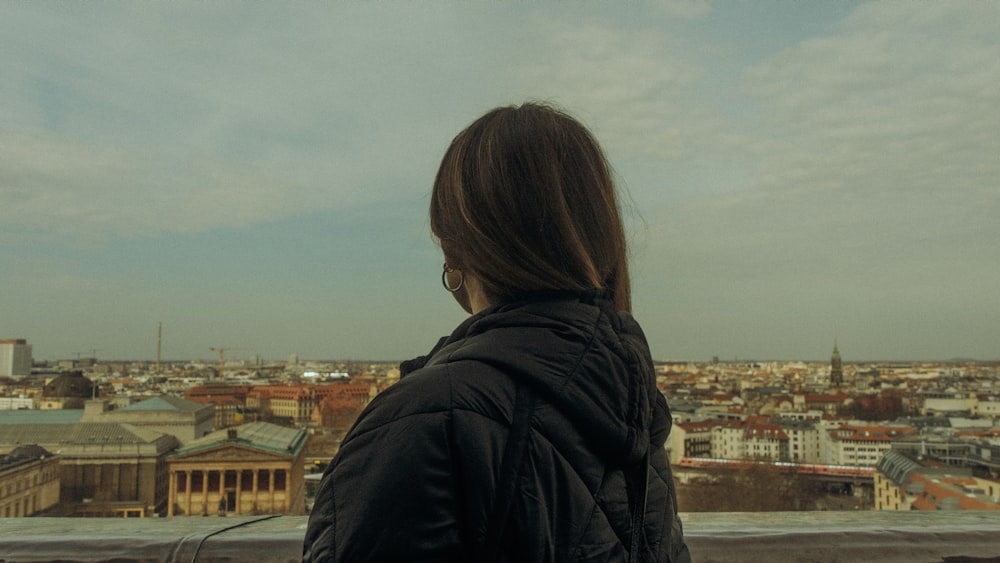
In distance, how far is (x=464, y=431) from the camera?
55 centimetres

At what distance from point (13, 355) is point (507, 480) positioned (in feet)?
73.3

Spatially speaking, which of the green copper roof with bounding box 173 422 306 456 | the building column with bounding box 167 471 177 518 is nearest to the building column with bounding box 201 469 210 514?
the building column with bounding box 167 471 177 518

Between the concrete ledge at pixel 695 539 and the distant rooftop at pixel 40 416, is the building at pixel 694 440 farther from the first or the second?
the concrete ledge at pixel 695 539

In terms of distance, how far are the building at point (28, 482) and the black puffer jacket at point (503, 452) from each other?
6879mm

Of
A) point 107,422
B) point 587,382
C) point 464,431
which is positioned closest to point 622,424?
point 587,382

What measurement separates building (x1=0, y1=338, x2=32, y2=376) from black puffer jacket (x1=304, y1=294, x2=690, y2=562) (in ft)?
72.9

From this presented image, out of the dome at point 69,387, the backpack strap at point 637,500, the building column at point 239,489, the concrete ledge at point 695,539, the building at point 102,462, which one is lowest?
the building column at point 239,489

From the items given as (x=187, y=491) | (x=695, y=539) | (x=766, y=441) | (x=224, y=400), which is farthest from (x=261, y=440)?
(x=766, y=441)

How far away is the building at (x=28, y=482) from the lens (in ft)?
22.4

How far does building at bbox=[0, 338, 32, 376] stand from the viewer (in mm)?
18922

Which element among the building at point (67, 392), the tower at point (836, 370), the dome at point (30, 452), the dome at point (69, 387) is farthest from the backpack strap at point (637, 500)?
the tower at point (836, 370)

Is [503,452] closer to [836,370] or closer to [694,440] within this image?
[694,440]

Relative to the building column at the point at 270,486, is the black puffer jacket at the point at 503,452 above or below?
above

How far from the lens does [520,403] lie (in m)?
0.58
